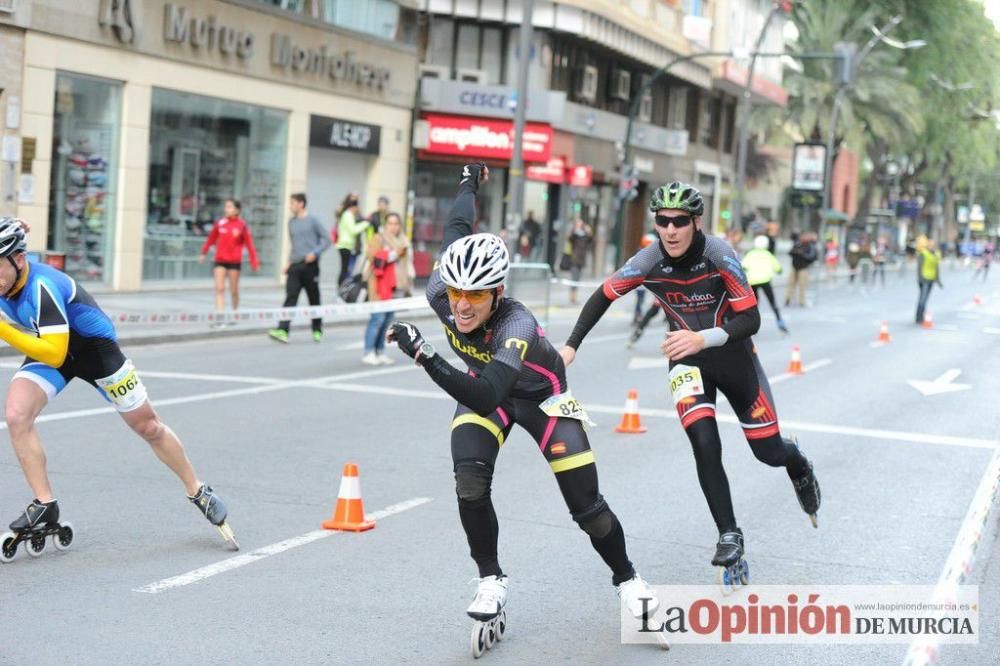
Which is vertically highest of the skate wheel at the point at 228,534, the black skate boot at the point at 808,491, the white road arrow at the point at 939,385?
the black skate boot at the point at 808,491

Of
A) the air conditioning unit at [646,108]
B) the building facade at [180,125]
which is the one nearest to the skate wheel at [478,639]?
the building facade at [180,125]

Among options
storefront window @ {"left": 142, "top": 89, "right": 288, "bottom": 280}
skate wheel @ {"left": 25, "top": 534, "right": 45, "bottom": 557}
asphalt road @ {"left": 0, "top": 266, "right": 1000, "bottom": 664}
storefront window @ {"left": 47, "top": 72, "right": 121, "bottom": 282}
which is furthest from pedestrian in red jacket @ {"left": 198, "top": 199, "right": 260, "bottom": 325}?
skate wheel @ {"left": 25, "top": 534, "right": 45, "bottom": 557}

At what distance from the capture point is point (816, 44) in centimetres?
5734

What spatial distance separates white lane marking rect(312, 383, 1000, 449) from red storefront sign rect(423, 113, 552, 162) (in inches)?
867

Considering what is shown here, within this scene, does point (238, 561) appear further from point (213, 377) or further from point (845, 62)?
point (845, 62)

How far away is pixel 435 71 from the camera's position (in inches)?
1479

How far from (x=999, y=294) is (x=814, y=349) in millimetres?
27438

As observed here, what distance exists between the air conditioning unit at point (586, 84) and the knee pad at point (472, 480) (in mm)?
35766

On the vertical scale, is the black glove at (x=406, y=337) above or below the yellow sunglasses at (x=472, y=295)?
below

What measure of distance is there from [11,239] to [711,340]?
127 inches

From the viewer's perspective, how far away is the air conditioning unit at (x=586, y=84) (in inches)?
1599

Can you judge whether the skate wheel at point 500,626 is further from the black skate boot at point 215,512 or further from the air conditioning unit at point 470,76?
the air conditioning unit at point 470,76

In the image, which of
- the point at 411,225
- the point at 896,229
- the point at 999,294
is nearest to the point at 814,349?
the point at 411,225

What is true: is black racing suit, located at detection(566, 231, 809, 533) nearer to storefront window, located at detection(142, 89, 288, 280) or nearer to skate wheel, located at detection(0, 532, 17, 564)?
skate wheel, located at detection(0, 532, 17, 564)
